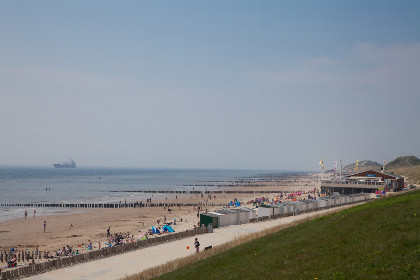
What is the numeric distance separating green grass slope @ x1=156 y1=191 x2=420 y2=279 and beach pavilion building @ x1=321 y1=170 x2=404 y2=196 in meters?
51.4

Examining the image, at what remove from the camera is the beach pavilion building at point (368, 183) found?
223ft

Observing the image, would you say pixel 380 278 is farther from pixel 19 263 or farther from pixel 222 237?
pixel 19 263

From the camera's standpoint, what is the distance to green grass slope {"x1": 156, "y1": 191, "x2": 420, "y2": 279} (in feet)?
41.5

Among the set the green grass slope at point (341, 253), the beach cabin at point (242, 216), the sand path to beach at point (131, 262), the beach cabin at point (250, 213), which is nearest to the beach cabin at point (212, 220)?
the beach cabin at point (242, 216)

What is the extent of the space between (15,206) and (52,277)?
63.3 metres

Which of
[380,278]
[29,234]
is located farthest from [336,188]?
[380,278]

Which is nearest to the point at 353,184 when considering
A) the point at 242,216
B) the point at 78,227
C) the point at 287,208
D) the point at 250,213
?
the point at 287,208

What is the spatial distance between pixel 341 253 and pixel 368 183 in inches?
2430

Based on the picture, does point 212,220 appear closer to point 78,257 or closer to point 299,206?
point 299,206

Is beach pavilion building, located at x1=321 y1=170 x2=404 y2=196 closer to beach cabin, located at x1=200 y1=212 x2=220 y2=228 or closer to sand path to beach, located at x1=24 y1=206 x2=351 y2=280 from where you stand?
beach cabin, located at x1=200 y1=212 x2=220 y2=228

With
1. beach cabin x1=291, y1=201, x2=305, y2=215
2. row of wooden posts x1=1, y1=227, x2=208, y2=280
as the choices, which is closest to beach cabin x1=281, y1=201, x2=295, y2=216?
beach cabin x1=291, y1=201, x2=305, y2=215

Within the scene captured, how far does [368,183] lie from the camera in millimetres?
71250

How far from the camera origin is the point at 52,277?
76.1 ft

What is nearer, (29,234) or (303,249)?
(303,249)
